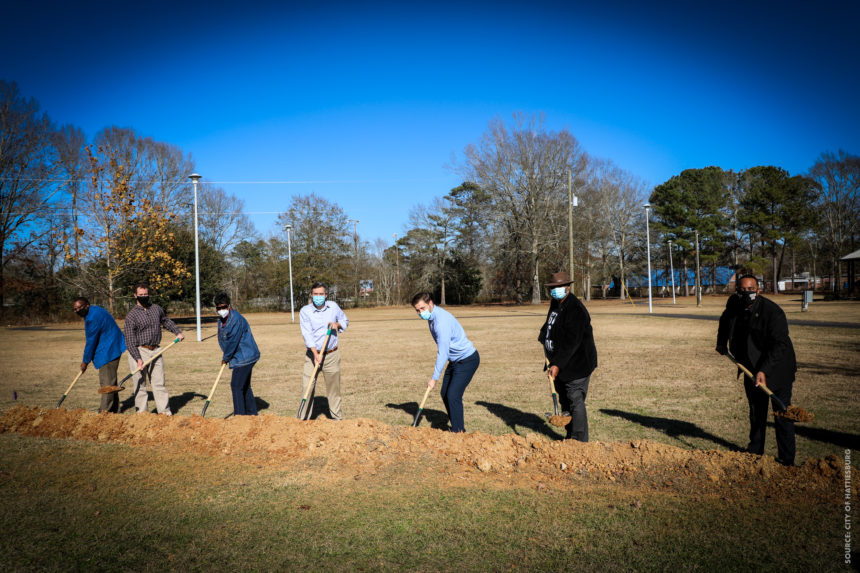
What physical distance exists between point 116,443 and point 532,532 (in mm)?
5423

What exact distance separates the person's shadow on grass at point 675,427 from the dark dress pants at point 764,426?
509 mm

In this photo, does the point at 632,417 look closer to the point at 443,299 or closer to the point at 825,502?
the point at 825,502

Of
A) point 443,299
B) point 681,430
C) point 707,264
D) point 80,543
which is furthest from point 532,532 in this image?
point 707,264

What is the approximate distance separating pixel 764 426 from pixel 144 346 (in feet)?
27.2

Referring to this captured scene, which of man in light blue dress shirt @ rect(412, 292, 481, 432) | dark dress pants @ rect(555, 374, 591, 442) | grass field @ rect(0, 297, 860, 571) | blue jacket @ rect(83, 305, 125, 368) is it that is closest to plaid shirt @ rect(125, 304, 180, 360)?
blue jacket @ rect(83, 305, 125, 368)

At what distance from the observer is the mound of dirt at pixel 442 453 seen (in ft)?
15.0

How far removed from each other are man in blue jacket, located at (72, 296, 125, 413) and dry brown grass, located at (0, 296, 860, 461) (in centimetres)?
120

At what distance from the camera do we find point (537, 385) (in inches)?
396

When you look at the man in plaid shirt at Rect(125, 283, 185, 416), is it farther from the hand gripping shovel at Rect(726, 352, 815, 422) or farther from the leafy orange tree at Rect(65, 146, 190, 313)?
the leafy orange tree at Rect(65, 146, 190, 313)

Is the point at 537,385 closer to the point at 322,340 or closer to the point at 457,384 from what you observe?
the point at 457,384

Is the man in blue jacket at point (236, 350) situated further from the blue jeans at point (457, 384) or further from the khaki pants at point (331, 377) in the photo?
the blue jeans at point (457, 384)

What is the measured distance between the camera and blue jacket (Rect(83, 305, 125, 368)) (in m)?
7.64

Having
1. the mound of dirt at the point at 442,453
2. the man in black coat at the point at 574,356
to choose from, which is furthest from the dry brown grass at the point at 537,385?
the mound of dirt at the point at 442,453

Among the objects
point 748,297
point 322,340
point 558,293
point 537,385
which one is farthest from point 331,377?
point 748,297
